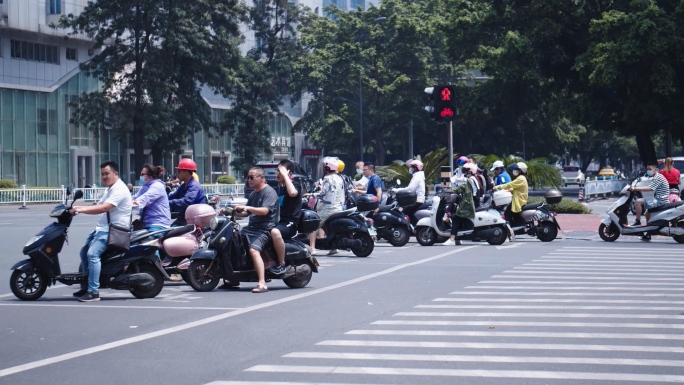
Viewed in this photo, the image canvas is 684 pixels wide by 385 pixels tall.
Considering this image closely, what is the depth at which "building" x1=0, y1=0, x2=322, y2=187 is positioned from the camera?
184 feet

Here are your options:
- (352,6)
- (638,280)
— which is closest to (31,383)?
(638,280)

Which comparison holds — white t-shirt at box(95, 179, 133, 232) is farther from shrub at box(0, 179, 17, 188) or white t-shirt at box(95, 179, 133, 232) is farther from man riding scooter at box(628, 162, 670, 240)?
shrub at box(0, 179, 17, 188)

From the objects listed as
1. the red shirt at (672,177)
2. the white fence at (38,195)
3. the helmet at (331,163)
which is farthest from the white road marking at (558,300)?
the white fence at (38,195)

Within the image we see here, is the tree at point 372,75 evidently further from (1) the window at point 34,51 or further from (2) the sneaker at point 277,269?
(2) the sneaker at point 277,269

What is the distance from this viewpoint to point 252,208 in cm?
1313

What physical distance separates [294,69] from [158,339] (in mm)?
60141

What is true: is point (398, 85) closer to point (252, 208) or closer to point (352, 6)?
point (352, 6)

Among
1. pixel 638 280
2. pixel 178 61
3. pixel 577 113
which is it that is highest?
pixel 178 61

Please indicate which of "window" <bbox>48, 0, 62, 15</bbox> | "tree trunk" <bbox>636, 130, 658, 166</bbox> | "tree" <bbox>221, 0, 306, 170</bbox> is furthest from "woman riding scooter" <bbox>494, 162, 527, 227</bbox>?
"tree" <bbox>221, 0, 306, 170</bbox>

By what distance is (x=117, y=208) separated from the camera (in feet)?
41.6

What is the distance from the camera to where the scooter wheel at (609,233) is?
22.8 metres

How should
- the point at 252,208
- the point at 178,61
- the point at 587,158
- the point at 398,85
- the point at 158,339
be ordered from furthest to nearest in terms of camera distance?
the point at 587,158 < the point at 398,85 < the point at 178,61 < the point at 252,208 < the point at 158,339

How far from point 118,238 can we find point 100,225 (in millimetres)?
312

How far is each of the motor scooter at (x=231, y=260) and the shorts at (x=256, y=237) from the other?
0.10 metres
